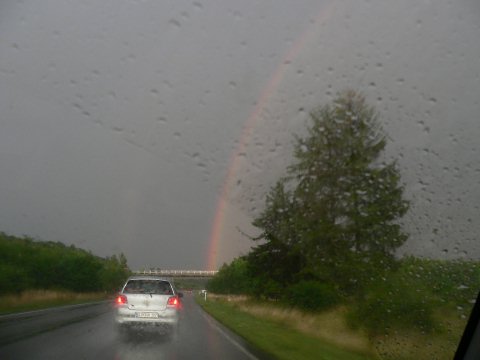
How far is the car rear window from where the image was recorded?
1694cm

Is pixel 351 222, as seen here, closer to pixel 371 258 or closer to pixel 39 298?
pixel 371 258

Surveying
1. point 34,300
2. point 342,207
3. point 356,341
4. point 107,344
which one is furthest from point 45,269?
point 356,341

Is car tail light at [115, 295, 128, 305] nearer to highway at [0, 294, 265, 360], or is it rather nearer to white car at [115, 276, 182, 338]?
white car at [115, 276, 182, 338]

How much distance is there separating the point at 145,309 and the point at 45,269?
41.7 m

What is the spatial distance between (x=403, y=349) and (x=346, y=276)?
13.1m

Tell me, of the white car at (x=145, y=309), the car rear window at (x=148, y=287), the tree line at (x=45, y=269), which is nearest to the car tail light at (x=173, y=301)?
the white car at (x=145, y=309)

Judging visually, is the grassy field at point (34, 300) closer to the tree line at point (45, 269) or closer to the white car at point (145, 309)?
the tree line at point (45, 269)

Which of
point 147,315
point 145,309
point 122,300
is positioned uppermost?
point 122,300

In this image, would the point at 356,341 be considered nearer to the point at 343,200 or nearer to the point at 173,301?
the point at 173,301

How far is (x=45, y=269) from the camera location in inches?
2157

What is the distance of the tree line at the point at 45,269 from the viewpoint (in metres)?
45.3

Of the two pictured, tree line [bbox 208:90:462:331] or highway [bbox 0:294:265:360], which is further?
tree line [bbox 208:90:462:331]

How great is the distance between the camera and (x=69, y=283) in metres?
59.7

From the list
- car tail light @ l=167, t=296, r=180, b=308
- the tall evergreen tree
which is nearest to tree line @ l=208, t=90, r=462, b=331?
the tall evergreen tree
